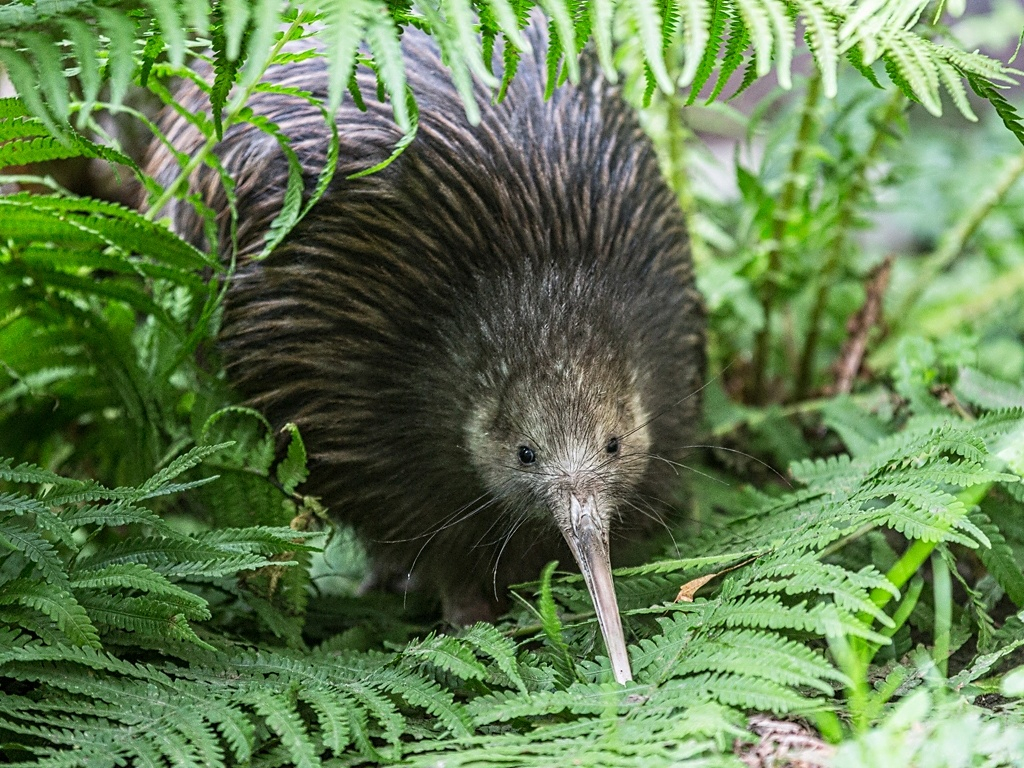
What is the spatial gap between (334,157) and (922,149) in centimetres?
412

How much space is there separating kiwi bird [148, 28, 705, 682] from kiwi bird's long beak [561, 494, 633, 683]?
0.17 feet

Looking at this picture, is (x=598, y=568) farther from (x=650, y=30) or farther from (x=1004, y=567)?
(x=650, y=30)

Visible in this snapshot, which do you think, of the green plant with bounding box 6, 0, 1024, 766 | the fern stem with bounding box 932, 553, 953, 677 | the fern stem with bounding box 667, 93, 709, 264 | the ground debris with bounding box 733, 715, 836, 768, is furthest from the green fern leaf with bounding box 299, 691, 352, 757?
the fern stem with bounding box 667, 93, 709, 264

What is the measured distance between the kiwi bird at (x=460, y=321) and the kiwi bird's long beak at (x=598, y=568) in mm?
51

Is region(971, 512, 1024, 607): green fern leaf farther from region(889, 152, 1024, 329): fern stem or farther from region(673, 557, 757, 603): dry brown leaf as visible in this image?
region(889, 152, 1024, 329): fern stem

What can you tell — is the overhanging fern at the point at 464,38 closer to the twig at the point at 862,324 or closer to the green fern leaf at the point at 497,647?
the green fern leaf at the point at 497,647

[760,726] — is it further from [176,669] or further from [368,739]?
[176,669]

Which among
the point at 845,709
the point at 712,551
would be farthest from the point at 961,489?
the point at 845,709

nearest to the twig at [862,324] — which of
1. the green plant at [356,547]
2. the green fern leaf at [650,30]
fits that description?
the green plant at [356,547]

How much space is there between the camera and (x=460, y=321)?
291 cm

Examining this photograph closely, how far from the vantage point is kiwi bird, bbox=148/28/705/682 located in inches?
112

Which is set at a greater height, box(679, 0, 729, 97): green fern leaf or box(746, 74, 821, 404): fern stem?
box(679, 0, 729, 97): green fern leaf

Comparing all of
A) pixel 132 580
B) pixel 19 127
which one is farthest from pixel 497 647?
pixel 19 127

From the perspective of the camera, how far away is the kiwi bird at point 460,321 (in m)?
2.85
